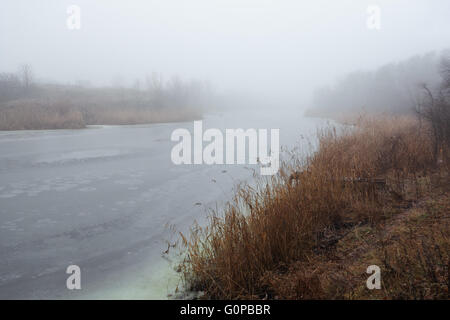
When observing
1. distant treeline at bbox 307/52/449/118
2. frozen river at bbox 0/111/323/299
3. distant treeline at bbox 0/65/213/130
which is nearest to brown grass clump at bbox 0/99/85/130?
distant treeline at bbox 0/65/213/130

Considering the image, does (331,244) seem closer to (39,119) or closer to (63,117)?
(39,119)

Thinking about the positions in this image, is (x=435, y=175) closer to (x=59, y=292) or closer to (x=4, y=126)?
(x=59, y=292)

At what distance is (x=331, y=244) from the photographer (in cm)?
384

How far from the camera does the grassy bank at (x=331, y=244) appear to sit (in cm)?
270

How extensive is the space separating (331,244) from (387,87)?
3309cm

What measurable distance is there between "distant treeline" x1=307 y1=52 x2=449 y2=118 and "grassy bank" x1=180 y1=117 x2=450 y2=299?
64.5 ft

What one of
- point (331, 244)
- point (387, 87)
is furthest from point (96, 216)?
point (387, 87)

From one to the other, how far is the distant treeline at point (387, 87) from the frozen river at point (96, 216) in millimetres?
18954

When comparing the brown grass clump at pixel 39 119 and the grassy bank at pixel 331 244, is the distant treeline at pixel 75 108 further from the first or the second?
the grassy bank at pixel 331 244

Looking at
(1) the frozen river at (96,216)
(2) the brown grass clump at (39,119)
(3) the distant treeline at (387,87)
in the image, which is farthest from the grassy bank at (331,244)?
(3) the distant treeline at (387,87)
